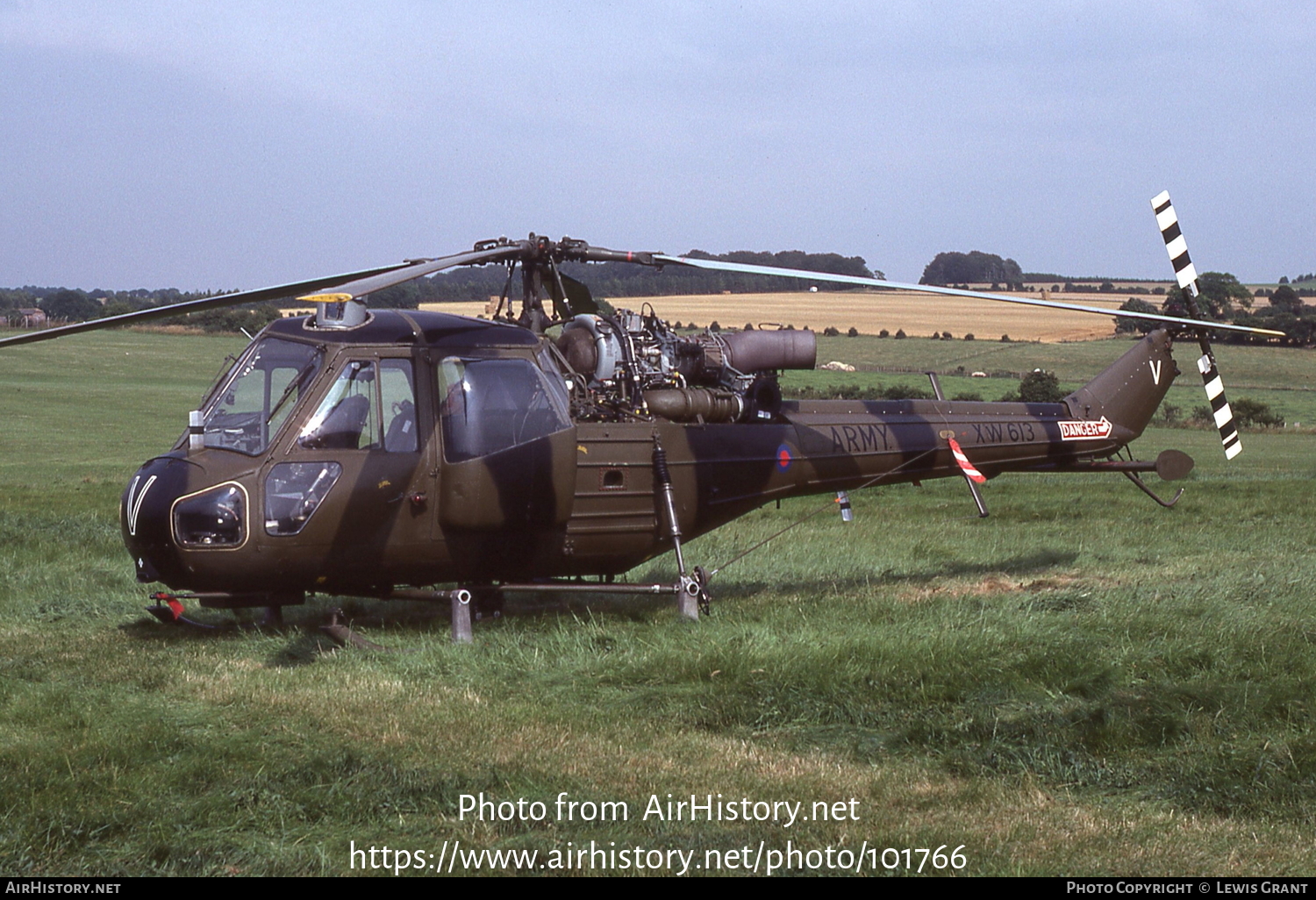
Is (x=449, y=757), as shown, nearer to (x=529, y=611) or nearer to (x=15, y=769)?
(x=15, y=769)

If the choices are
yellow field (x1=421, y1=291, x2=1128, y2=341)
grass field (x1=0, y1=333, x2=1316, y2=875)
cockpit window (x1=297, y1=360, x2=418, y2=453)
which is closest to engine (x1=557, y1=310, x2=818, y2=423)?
cockpit window (x1=297, y1=360, x2=418, y2=453)

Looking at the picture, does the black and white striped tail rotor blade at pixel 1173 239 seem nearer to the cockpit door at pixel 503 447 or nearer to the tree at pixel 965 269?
the cockpit door at pixel 503 447

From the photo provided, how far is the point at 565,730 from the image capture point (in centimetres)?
731

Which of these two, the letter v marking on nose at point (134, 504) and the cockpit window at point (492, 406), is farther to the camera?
the cockpit window at point (492, 406)

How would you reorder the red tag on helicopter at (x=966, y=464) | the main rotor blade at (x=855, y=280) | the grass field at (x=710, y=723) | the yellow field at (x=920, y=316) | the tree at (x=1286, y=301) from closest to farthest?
the grass field at (x=710, y=723) → the main rotor blade at (x=855, y=280) → the red tag on helicopter at (x=966, y=464) → the yellow field at (x=920, y=316) → the tree at (x=1286, y=301)

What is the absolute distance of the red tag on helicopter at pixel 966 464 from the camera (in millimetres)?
12297

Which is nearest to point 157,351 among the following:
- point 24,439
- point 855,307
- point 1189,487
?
point 24,439

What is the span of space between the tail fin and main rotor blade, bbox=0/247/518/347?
7987 mm

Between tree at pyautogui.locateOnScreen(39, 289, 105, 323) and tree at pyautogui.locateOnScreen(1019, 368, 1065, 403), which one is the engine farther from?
tree at pyautogui.locateOnScreen(39, 289, 105, 323)

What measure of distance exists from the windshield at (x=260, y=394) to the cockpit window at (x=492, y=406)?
105cm

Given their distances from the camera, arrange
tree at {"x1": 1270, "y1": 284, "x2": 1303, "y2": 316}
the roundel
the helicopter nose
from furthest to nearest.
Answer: tree at {"x1": 1270, "y1": 284, "x2": 1303, "y2": 316}, the roundel, the helicopter nose

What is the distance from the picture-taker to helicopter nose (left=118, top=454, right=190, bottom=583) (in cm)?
889

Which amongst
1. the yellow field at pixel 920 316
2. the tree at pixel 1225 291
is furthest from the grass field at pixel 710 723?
the tree at pixel 1225 291
